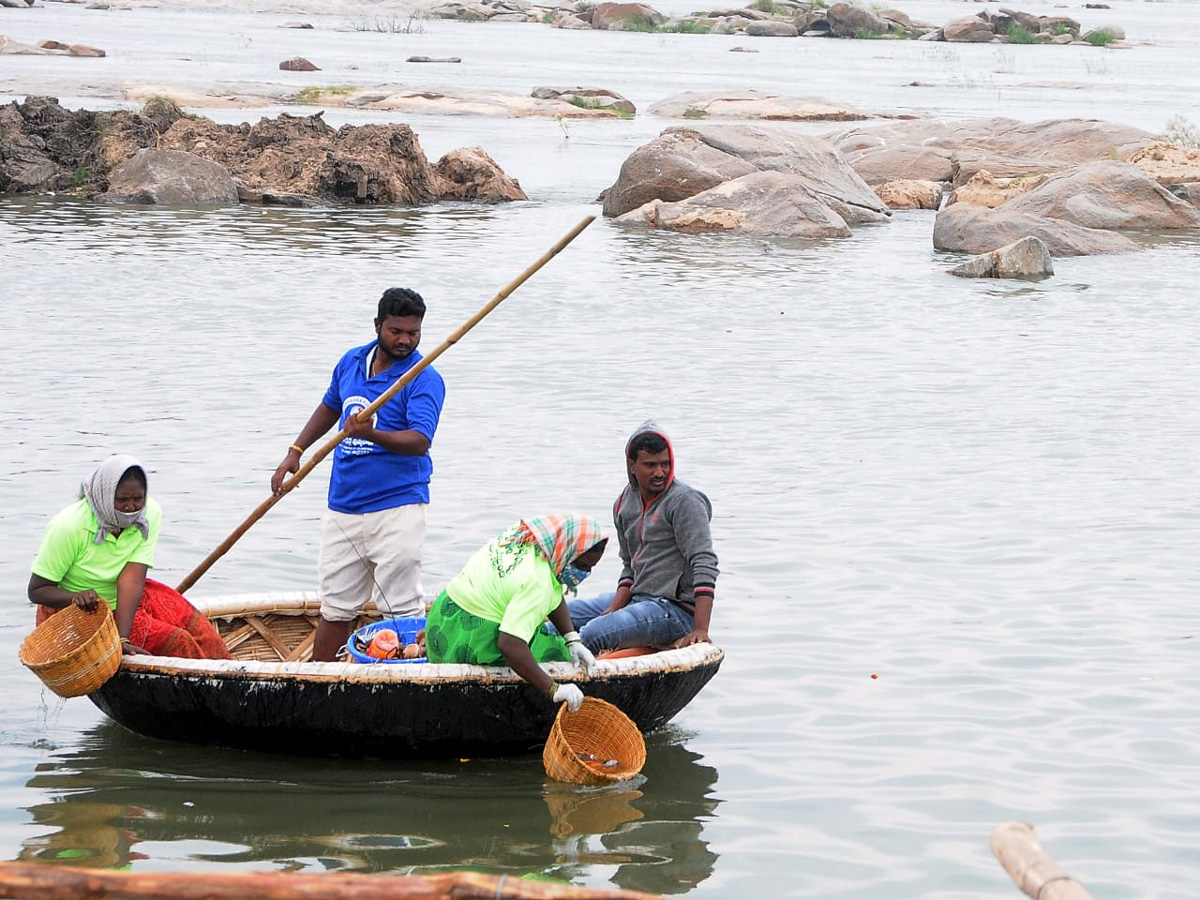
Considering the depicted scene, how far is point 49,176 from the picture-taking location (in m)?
23.5

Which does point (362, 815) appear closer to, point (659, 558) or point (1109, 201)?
point (659, 558)

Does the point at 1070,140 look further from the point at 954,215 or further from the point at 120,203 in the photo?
the point at 120,203

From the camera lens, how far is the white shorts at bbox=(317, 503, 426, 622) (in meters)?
6.76

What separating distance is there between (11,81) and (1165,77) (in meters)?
36.1

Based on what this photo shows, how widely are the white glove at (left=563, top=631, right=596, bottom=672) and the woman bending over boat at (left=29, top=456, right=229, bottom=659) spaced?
58.6 inches

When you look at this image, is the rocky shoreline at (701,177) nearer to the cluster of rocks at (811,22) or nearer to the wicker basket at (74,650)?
the wicker basket at (74,650)

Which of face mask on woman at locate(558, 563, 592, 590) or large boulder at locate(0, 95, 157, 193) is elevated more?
large boulder at locate(0, 95, 157, 193)

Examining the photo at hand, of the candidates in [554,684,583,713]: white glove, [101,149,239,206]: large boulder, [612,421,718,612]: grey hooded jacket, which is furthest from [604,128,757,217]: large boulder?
[554,684,583,713]: white glove

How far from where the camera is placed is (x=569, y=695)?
6012 mm

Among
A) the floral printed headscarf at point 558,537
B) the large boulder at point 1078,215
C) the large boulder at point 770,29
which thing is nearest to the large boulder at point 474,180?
the large boulder at point 1078,215

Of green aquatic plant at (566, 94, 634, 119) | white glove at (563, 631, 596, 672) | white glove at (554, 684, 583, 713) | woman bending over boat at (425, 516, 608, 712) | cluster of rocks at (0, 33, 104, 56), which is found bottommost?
white glove at (554, 684, 583, 713)

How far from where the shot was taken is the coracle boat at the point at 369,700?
6.09 metres

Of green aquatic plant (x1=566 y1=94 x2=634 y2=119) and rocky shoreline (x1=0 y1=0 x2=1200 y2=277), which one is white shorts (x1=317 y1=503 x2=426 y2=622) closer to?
rocky shoreline (x1=0 y1=0 x2=1200 y2=277)

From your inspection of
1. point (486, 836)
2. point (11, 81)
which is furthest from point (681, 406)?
point (11, 81)
